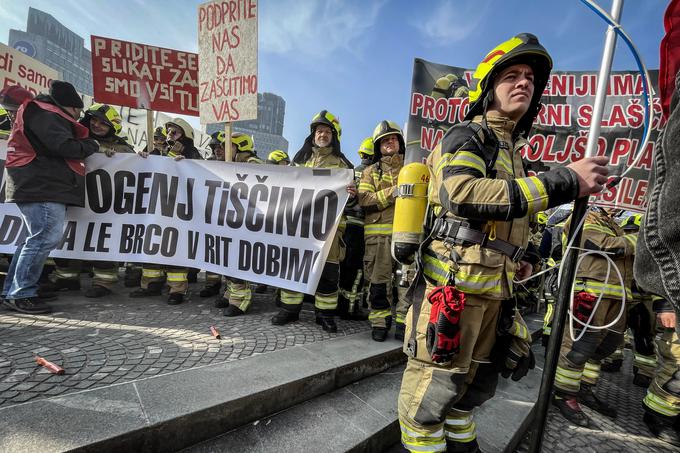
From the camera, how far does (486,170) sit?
1.63 m

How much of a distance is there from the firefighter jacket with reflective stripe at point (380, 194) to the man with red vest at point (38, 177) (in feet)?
11.2

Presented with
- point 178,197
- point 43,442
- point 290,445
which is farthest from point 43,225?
point 290,445

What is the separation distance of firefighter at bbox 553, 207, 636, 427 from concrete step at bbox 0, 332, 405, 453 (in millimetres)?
2289

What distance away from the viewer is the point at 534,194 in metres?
1.40

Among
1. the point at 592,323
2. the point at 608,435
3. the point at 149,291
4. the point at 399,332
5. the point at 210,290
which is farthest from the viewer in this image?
the point at 210,290

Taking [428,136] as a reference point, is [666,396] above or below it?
below

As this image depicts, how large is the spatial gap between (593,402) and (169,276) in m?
5.24

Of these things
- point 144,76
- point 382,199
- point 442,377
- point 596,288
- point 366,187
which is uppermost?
point 144,76

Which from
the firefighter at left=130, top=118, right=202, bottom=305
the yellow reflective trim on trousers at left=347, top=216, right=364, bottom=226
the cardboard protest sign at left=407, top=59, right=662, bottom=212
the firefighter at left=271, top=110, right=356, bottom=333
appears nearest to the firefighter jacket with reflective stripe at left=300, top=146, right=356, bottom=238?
the firefighter at left=271, top=110, right=356, bottom=333

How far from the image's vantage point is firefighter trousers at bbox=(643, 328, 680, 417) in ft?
9.50

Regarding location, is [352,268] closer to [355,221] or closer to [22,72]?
[355,221]

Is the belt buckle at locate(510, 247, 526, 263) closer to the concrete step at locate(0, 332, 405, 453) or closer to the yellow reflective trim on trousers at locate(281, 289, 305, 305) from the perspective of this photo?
the concrete step at locate(0, 332, 405, 453)

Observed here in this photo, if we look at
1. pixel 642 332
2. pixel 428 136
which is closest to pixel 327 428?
pixel 428 136

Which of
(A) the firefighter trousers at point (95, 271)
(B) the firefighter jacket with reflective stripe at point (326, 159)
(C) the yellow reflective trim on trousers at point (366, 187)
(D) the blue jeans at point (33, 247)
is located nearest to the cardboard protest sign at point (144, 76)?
(D) the blue jeans at point (33, 247)
